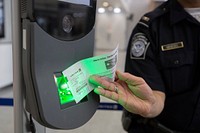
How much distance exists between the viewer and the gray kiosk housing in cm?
51

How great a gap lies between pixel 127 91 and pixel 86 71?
0.18 meters

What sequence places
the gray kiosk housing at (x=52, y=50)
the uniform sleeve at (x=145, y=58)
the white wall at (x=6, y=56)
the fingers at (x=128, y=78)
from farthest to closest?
the white wall at (x=6, y=56)
the uniform sleeve at (x=145, y=58)
the fingers at (x=128, y=78)
the gray kiosk housing at (x=52, y=50)

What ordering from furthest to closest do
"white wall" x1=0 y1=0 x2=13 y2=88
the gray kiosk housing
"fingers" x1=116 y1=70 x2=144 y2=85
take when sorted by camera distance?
"white wall" x1=0 y1=0 x2=13 y2=88 → "fingers" x1=116 y1=70 x2=144 y2=85 → the gray kiosk housing

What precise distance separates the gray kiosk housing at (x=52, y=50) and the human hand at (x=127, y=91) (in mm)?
68

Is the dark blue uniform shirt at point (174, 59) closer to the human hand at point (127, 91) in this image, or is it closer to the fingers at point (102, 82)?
the human hand at point (127, 91)

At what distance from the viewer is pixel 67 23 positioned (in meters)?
0.57

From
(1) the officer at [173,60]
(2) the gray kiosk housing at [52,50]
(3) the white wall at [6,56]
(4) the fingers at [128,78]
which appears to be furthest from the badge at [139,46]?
(3) the white wall at [6,56]

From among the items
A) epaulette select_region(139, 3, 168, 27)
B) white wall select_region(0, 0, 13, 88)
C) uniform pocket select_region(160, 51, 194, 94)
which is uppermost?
epaulette select_region(139, 3, 168, 27)

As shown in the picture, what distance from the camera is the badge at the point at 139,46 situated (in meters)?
1.03

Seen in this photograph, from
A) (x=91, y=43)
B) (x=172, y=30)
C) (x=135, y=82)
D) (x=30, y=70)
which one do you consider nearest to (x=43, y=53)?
(x=30, y=70)

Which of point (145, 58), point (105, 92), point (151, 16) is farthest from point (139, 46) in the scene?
point (105, 92)

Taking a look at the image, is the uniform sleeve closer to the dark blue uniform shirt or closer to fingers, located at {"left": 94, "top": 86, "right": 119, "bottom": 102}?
the dark blue uniform shirt

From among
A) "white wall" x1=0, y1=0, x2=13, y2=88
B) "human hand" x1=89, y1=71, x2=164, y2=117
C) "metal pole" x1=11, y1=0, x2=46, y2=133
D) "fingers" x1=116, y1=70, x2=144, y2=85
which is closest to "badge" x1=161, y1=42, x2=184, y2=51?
"human hand" x1=89, y1=71, x2=164, y2=117

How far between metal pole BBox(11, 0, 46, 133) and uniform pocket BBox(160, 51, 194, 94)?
664 mm
